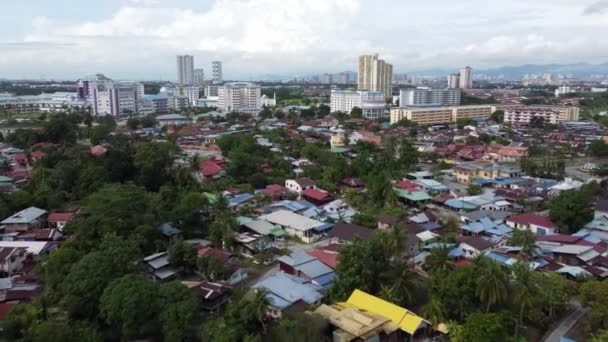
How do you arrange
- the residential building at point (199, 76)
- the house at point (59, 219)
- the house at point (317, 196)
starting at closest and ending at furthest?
1. the house at point (59, 219)
2. the house at point (317, 196)
3. the residential building at point (199, 76)

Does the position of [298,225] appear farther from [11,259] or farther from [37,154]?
→ [37,154]

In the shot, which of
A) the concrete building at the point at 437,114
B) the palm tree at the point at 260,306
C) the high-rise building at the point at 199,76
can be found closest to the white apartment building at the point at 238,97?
the concrete building at the point at 437,114

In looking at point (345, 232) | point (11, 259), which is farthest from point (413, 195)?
point (11, 259)

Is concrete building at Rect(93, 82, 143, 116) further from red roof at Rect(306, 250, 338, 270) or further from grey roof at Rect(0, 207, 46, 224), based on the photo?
red roof at Rect(306, 250, 338, 270)

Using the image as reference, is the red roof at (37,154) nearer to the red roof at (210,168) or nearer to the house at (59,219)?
the red roof at (210,168)

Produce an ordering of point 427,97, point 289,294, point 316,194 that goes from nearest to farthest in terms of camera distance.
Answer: point 289,294 → point 316,194 → point 427,97

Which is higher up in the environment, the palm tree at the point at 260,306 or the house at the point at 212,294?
the palm tree at the point at 260,306

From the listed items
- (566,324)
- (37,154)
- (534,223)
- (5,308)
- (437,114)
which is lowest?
(566,324)
